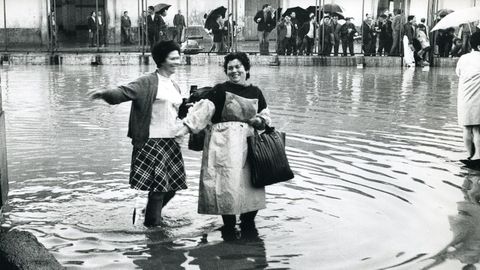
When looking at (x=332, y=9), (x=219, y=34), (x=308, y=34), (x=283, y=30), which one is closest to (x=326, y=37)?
(x=308, y=34)

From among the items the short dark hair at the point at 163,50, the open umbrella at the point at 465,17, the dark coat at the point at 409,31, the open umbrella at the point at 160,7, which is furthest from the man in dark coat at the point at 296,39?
the short dark hair at the point at 163,50

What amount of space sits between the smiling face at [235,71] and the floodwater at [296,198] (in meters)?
1.27

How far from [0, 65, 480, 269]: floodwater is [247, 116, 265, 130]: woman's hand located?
2.90 feet

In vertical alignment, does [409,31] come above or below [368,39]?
above

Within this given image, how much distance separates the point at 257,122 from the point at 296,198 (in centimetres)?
162

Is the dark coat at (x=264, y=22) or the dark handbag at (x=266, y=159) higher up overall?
the dark coat at (x=264, y=22)

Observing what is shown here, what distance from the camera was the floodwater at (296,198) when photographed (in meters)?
5.93

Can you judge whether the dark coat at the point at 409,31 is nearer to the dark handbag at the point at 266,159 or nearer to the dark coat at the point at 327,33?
the dark coat at the point at 327,33

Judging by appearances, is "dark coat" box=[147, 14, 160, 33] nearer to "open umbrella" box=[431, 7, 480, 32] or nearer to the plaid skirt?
"open umbrella" box=[431, 7, 480, 32]

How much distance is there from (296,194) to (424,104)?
29.1ft

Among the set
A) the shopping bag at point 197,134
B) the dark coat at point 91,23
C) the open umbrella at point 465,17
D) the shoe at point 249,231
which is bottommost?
the shoe at point 249,231

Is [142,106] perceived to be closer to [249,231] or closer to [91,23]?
[249,231]

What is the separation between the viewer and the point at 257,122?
636 cm

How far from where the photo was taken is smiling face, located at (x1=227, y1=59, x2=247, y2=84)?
248 inches
